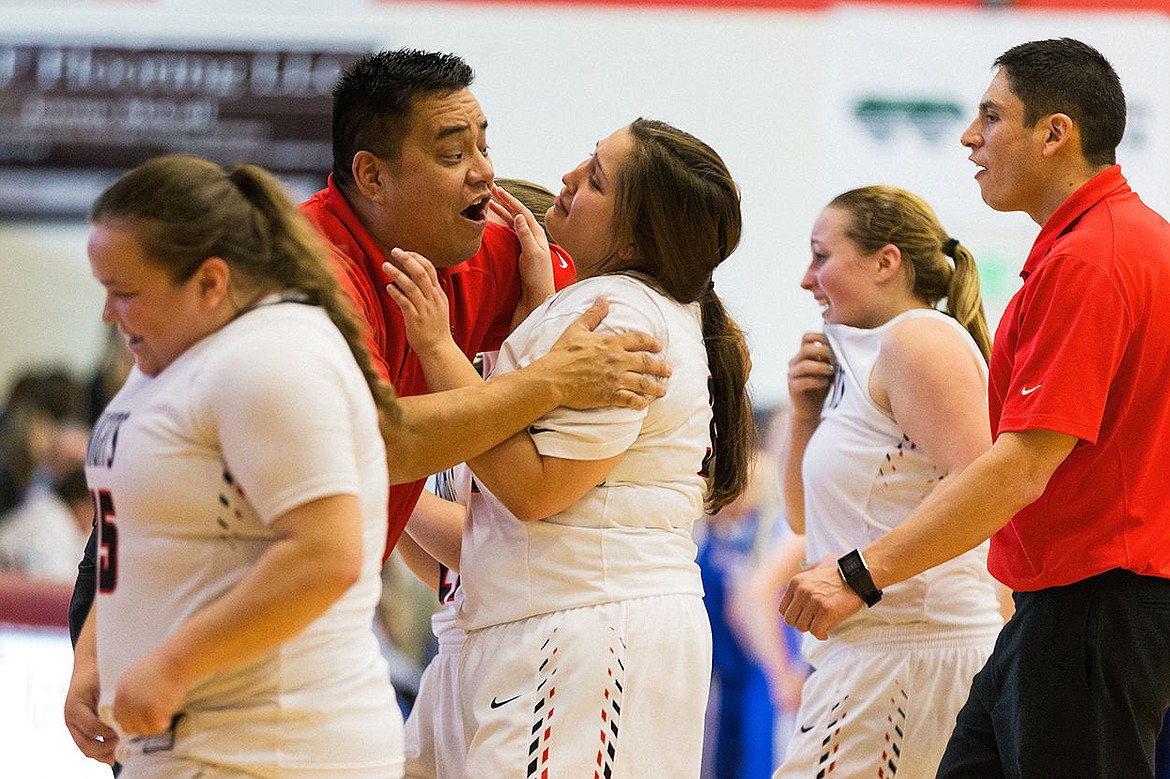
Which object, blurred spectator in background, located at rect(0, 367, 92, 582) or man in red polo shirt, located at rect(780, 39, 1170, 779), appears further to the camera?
blurred spectator in background, located at rect(0, 367, 92, 582)

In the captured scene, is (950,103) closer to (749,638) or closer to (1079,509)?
(749,638)

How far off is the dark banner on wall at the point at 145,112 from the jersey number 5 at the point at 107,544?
15.3 feet

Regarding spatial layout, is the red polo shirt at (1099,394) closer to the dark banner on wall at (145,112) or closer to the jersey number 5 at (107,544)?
the jersey number 5 at (107,544)

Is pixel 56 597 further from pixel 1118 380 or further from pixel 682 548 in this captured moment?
pixel 1118 380

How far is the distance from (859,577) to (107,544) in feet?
5.23

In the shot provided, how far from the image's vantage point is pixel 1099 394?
8.56ft

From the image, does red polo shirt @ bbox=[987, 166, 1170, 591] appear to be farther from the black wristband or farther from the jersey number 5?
the jersey number 5

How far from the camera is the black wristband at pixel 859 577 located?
9.44ft

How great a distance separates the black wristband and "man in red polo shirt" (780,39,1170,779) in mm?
87

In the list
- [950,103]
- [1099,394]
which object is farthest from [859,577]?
[950,103]

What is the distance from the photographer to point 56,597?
5.95 metres

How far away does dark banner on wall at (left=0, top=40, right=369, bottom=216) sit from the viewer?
6430 mm

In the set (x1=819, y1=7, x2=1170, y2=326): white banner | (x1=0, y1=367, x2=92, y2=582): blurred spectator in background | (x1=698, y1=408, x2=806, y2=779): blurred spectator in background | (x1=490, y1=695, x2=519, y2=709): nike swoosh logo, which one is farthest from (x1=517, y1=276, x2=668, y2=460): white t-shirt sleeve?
(x1=0, y1=367, x2=92, y2=582): blurred spectator in background

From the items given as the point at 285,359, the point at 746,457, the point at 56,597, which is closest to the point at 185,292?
the point at 285,359
